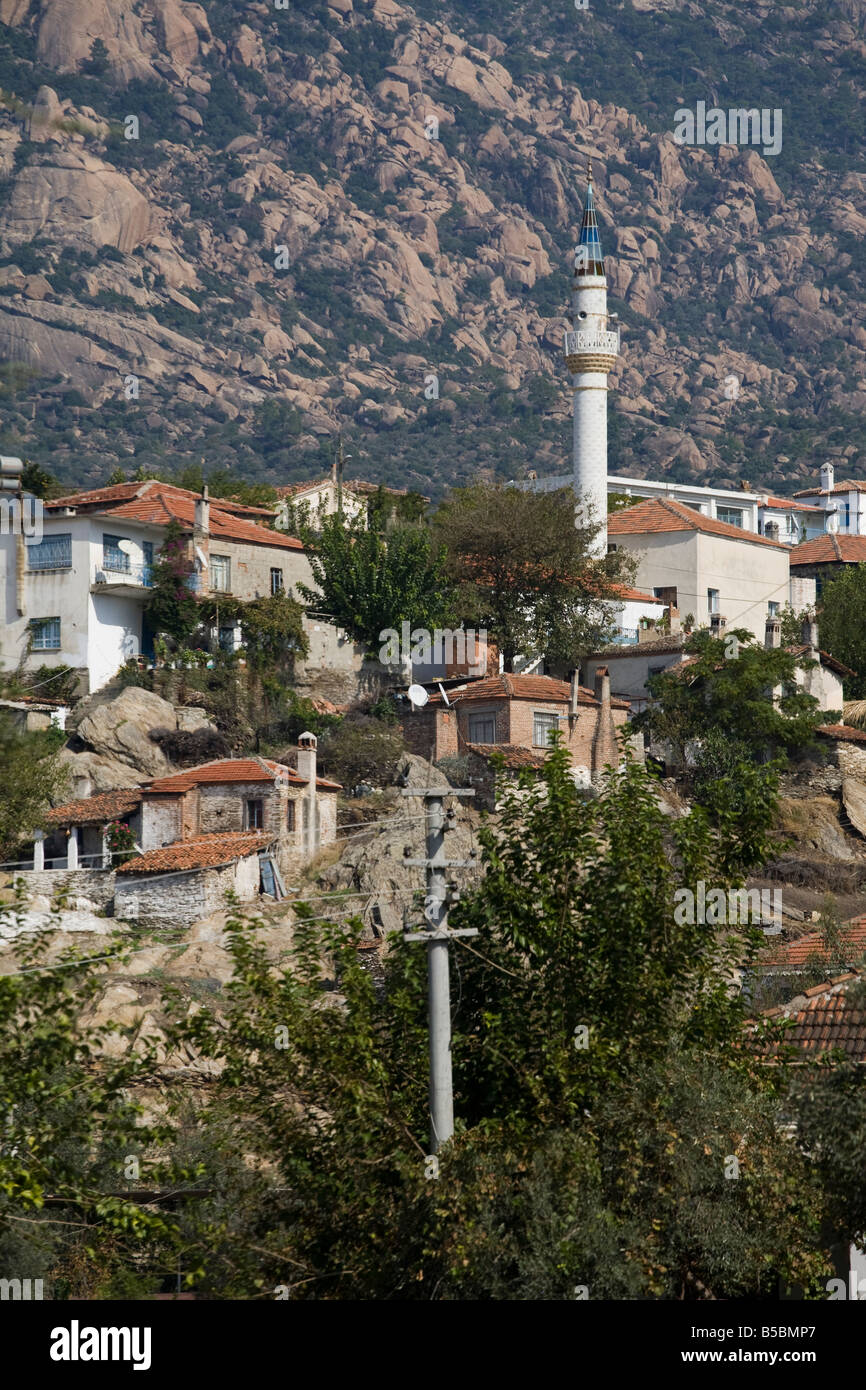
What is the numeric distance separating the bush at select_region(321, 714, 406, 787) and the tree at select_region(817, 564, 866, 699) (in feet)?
53.0

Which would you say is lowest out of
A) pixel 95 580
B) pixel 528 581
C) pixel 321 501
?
pixel 95 580

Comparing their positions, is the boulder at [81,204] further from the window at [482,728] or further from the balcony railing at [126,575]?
the window at [482,728]

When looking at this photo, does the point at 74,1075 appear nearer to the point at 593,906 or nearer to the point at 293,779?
the point at 593,906

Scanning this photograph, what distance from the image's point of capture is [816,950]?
29.8 meters

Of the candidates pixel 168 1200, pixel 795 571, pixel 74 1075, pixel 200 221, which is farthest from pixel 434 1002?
pixel 200 221

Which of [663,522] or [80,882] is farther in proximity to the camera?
[663,522]

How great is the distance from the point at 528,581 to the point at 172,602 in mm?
9799

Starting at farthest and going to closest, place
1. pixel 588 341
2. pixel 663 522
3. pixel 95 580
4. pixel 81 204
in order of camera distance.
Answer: pixel 81 204
pixel 588 341
pixel 663 522
pixel 95 580

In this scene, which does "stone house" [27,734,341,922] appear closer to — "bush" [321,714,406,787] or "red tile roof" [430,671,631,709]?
"bush" [321,714,406,787]

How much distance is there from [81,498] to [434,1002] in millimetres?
37714

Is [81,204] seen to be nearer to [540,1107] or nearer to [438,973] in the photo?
[438,973]

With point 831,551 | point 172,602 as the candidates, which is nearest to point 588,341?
point 831,551

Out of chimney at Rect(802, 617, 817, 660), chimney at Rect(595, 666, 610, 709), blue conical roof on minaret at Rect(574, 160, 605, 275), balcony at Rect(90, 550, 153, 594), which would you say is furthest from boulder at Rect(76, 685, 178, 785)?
blue conical roof on minaret at Rect(574, 160, 605, 275)

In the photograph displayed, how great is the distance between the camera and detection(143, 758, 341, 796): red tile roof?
133 ft
